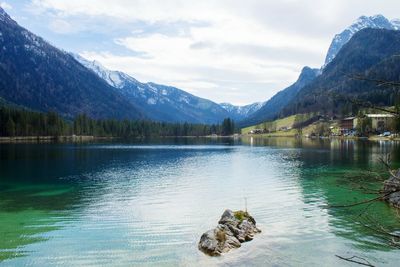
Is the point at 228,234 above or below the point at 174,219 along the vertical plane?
above

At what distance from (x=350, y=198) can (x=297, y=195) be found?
7941mm

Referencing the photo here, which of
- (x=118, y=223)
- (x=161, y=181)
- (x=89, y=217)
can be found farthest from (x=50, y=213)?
(x=161, y=181)

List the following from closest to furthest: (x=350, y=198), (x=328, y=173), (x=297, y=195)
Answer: (x=350, y=198) → (x=297, y=195) → (x=328, y=173)

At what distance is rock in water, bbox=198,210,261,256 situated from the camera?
33406 millimetres

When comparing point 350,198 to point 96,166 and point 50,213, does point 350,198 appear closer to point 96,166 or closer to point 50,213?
point 50,213

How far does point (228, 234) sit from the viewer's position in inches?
1433

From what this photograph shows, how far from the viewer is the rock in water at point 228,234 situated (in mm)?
33406

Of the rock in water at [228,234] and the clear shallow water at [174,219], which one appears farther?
the rock in water at [228,234]

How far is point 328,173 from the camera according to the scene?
3529 inches

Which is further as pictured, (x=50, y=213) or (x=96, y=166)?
(x=96, y=166)

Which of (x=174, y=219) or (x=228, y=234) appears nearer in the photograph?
(x=228, y=234)

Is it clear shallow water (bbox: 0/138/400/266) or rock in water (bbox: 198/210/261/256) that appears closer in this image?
clear shallow water (bbox: 0/138/400/266)

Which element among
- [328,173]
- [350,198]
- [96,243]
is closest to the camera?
[96,243]

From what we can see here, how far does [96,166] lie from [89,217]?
64.6m
